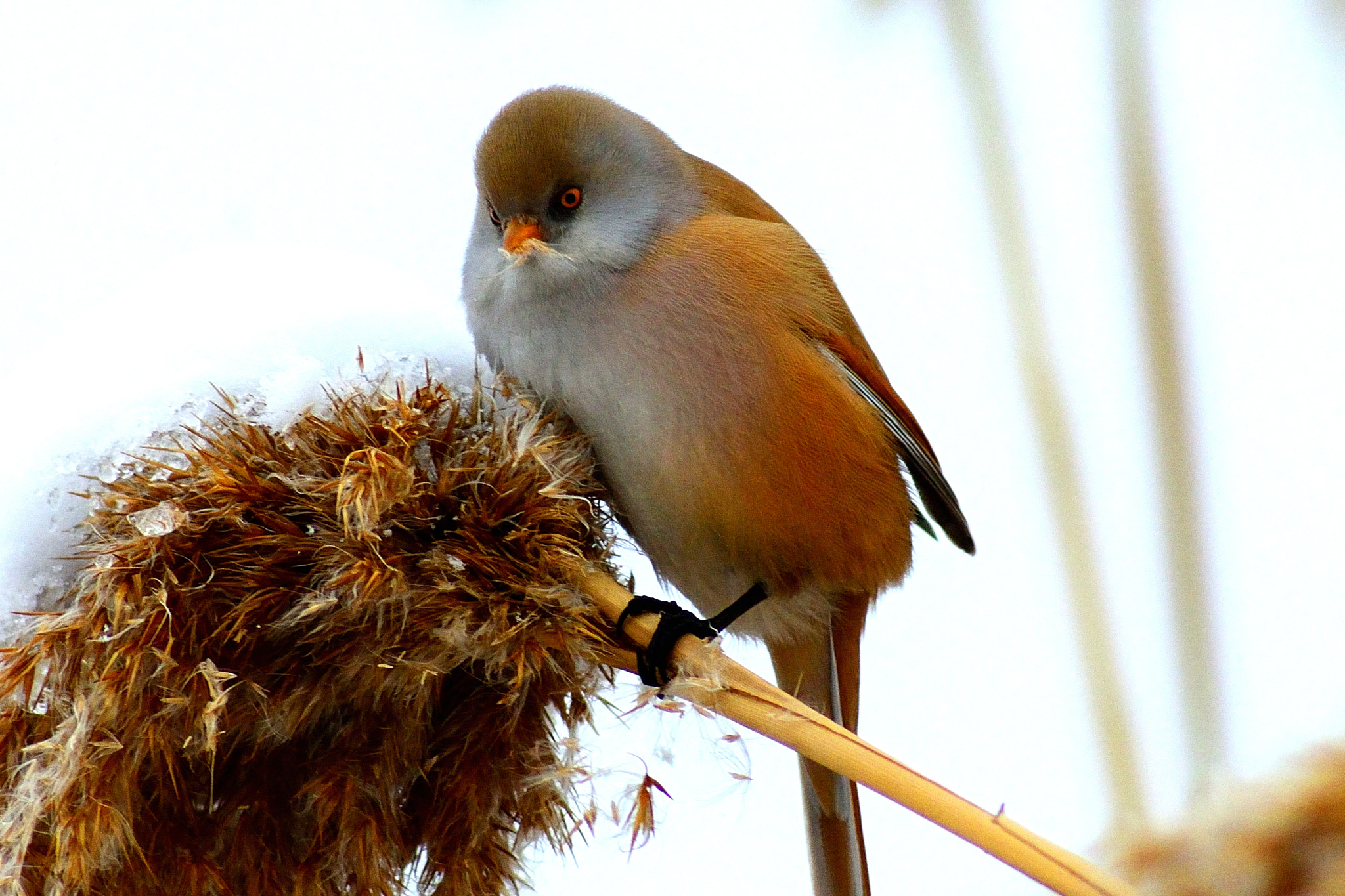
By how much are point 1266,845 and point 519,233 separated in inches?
28.4

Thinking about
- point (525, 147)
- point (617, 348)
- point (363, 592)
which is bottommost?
point (363, 592)

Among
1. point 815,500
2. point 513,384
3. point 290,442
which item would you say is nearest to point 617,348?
point 513,384

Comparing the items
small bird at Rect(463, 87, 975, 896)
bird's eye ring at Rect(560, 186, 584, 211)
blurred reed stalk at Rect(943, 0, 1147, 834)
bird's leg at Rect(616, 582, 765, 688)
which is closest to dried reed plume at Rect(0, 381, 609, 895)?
bird's leg at Rect(616, 582, 765, 688)

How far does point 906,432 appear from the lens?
118 cm

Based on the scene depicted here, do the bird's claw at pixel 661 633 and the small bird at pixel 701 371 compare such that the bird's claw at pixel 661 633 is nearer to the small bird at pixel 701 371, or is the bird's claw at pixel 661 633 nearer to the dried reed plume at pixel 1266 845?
the small bird at pixel 701 371

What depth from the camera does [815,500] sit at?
1022 mm

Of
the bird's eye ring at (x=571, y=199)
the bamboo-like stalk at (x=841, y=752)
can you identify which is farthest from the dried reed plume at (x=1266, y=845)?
the bird's eye ring at (x=571, y=199)

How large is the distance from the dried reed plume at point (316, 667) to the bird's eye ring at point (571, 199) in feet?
0.91

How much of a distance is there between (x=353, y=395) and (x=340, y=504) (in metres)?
0.09

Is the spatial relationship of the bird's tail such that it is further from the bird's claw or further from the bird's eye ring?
the bird's eye ring

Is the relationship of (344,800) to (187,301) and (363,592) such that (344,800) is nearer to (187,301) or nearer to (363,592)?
(363,592)

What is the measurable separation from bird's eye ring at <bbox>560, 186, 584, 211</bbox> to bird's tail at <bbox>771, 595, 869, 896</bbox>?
45cm

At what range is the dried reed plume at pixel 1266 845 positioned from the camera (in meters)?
0.52

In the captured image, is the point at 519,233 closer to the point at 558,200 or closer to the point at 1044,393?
the point at 558,200
